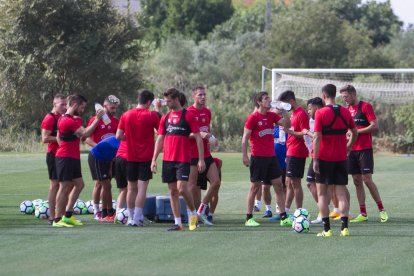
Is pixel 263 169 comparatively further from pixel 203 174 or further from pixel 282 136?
pixel 282 136

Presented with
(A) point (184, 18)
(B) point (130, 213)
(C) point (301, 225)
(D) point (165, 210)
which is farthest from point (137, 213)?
(A) point (184, 18)

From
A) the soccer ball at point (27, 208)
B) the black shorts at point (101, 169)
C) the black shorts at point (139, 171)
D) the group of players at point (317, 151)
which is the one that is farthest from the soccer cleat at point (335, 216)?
the soccer ball at point (27, 208)

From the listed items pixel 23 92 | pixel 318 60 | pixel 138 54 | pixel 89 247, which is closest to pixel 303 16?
pixel 318 60

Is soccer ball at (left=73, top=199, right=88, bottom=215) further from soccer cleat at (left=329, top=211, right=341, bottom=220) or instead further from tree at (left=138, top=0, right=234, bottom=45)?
tree at (left=138, top=0, right=234, bottom=45)

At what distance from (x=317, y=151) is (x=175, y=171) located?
213 centimetres

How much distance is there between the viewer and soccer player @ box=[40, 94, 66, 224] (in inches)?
603

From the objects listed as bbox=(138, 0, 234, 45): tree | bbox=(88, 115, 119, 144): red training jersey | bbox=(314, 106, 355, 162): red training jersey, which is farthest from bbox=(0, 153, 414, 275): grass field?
bbox=(138, 0, 234, 45): tree

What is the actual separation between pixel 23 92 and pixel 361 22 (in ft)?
143

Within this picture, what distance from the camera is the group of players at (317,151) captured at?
13.8 metres

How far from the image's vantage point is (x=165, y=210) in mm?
15766

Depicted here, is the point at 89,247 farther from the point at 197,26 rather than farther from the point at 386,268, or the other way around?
the point at 197,26

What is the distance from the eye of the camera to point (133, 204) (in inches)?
600

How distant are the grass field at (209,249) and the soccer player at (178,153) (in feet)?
1.58

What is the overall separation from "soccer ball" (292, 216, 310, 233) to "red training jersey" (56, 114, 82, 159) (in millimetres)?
3406
